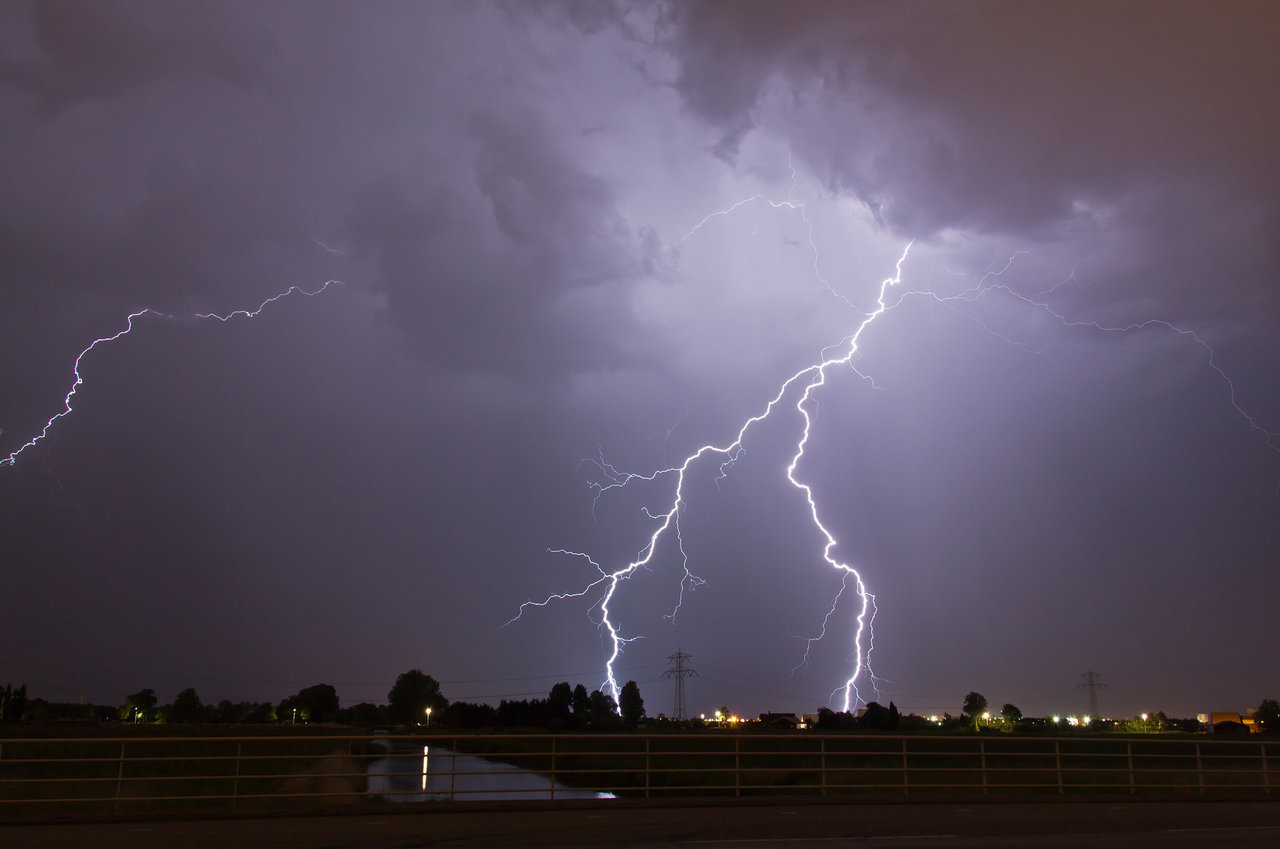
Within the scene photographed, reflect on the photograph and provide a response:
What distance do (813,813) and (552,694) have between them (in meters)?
88.7

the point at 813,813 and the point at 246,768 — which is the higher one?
the point at 813,813

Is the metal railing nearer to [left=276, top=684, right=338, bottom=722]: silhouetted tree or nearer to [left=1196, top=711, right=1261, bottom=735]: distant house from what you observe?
[left=1196, top=711, right=1261, bottom=735]: distant house

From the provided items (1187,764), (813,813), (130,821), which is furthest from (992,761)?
(130,821)

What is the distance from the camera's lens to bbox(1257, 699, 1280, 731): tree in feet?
289

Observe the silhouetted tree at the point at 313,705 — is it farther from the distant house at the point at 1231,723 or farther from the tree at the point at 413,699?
the distant house at the point at 1231,723

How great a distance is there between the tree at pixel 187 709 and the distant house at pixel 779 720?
226ft

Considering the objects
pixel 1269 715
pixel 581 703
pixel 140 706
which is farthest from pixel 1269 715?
pixel 140 706

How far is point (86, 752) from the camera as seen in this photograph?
40438mm

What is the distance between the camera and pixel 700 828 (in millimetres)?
10523

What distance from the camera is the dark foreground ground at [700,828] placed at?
9.16 m

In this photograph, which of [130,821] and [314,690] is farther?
[314,690]

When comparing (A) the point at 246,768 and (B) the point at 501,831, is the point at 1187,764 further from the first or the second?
(A) the point at 246,768

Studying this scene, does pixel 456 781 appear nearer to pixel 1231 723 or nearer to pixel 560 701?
pixel 560 701

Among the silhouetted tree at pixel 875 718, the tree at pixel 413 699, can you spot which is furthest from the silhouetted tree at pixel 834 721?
the tree at pixel 413 699
